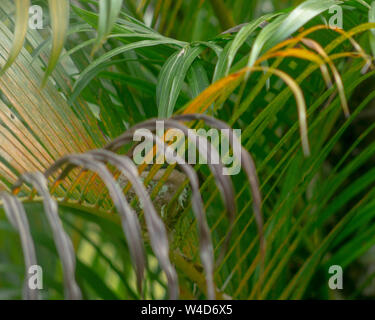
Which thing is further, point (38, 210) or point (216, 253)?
point (216, 253)

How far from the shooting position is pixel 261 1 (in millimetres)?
1221

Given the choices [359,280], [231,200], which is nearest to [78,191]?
Answer: [231,200]

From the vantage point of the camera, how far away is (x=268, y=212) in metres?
0.83

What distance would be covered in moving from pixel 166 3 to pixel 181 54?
0.36m

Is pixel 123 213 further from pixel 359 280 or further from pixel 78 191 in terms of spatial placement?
pixel 359 280
